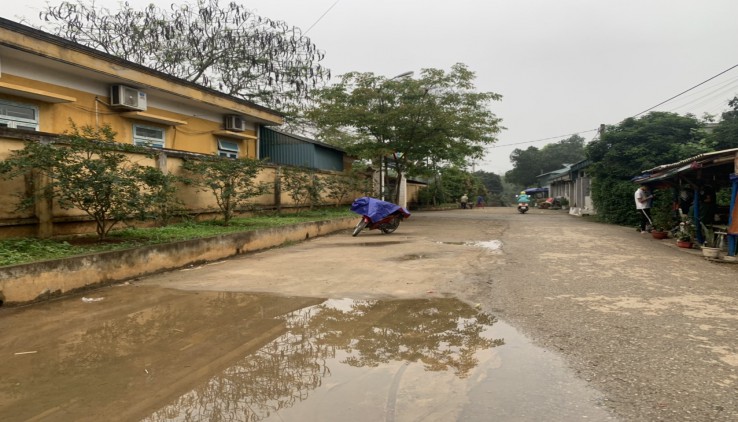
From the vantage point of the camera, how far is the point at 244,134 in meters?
16.7

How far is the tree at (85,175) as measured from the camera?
6562mm

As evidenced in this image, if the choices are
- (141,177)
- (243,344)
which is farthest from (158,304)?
(141,177)

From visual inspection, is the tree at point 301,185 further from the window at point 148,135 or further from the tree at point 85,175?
the tree at point 85,175

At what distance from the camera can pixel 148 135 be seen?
12.9m

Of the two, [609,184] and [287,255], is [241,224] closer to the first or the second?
[287,255]

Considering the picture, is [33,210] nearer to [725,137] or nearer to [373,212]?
[373,212]

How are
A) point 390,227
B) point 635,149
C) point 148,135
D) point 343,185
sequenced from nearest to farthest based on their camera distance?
point 148,135 → point 390,227 → point 635,149 → point 343,185

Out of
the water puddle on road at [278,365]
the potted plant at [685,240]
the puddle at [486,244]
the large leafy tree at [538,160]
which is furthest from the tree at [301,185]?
the large leafy tree at [538,160]

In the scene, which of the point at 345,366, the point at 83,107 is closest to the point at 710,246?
the point at 345,366

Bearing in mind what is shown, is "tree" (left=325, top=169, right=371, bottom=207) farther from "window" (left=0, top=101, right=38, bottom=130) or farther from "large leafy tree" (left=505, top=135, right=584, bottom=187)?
"large leafy tree" (left=505, top=135, right=584, bottom=187)

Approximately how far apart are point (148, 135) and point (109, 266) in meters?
7.57

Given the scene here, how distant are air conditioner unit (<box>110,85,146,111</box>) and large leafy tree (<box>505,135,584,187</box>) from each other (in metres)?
51.0

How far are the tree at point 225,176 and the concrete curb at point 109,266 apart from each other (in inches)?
50.1

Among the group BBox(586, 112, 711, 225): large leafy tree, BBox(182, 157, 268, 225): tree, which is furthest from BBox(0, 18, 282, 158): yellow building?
BBox(586, 112, 711, 225): large leafy tree
